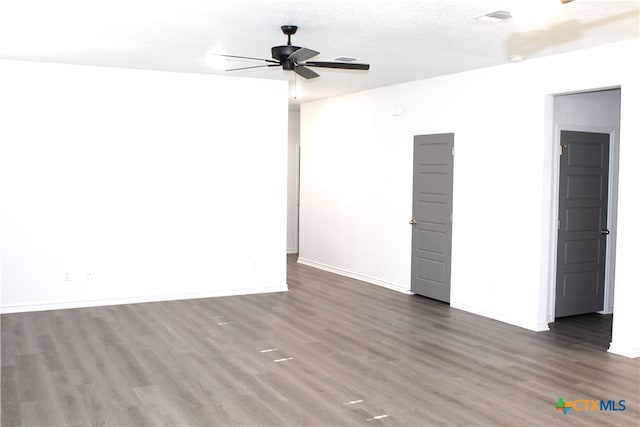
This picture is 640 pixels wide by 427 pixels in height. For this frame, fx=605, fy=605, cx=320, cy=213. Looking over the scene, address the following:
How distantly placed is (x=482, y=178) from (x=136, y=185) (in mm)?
3912

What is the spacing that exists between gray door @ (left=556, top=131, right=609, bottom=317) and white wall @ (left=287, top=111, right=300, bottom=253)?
19.5 ft

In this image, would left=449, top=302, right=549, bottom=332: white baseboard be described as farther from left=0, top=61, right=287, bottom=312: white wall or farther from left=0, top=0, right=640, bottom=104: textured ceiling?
left=0, top=0, right=640, bottom=104: textured ceiling

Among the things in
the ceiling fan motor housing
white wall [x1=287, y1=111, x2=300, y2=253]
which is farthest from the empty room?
white wall [x1=287, y1=111, x2=300, y2=253]

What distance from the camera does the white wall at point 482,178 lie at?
17.0ft

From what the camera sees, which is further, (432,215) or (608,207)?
(432,215)

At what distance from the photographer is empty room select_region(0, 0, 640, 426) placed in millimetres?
4230

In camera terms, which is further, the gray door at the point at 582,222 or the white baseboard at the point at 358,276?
the white baseboard at the point at 358,276

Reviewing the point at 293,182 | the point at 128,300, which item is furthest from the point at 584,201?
the point at 293,182

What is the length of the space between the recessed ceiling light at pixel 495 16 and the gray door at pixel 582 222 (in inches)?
86.9

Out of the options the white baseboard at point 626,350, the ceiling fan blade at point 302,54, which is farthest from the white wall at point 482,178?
the ceiling fan blade at point 302,54

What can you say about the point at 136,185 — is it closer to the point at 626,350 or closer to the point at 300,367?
the point at 300,367

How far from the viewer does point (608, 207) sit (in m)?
6.70

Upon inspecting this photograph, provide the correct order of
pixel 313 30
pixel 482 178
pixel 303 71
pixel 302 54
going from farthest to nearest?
pixel 482 178, pixel 303 71, pixel 313 30, pixel 302 54

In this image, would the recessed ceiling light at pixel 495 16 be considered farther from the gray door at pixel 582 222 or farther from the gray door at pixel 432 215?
the gray door at pixel 432 215
